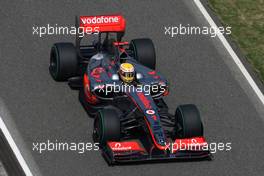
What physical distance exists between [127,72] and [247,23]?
6699 millimetres

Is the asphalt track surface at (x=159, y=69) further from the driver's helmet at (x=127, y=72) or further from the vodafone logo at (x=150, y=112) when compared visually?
the driver's helmet at (x=127, y=72)

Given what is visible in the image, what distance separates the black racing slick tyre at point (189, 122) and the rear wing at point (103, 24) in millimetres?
3237

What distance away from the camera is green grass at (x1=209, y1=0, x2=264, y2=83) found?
35.3 m

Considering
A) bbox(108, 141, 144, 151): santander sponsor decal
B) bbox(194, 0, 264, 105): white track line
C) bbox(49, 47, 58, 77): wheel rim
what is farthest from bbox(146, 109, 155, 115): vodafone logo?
bbox(194, 0, 264, 105): white track line

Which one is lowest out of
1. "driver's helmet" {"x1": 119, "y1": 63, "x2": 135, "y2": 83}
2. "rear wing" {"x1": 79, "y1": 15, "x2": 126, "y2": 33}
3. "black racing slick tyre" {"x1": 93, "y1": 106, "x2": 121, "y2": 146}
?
"black racing slick tyre" {"x1": 93, "y1": 106, "x2": 121, "y2": 146}

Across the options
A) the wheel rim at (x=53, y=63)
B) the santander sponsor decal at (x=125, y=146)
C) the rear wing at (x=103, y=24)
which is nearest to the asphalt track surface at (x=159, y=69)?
the wheel rim at (x=53, y=63)

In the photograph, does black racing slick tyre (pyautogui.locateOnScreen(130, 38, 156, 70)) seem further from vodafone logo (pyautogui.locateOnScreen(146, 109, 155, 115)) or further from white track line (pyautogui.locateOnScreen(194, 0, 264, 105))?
vodafone logo (pyautogui.locateOnScreen(146, 109, 155, 115))

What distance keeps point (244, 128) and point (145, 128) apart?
2.99 m

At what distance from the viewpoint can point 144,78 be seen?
31.7 meters

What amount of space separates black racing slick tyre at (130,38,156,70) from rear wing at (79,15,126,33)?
0.83m

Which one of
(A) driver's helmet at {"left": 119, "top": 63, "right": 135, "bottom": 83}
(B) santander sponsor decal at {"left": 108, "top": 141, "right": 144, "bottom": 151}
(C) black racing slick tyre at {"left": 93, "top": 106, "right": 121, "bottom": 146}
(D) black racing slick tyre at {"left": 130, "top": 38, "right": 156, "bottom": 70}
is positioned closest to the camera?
(B) santander sponsor decal at {"left": 108, "top": 141, "right": 144, "bottom": 151}

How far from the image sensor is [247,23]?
36781 millimetres

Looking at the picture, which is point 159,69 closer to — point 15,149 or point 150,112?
point 150,112

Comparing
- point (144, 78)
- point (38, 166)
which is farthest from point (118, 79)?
point (38, 166)
